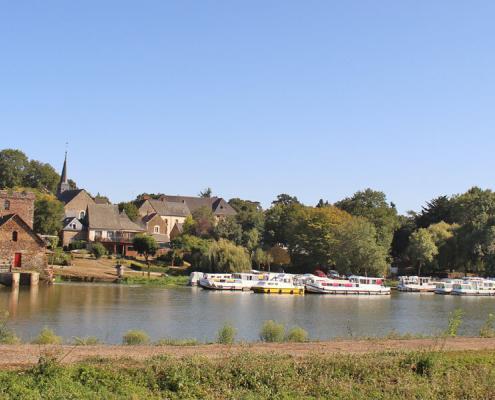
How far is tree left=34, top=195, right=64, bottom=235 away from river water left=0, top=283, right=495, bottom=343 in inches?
1040

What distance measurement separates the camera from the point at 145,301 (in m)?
47.5

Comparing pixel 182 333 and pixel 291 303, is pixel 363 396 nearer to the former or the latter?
pixel 182 333

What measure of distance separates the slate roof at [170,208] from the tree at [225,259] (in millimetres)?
43985

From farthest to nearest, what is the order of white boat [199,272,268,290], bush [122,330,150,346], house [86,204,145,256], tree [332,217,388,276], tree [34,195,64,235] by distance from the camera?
house [86,204,145,256]
tree [34,195,64,235]
tree [332,217,388,276]
white boat [199,272,268,290]
bush [122,330,150,346]

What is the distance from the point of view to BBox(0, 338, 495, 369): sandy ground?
16812 millimetres

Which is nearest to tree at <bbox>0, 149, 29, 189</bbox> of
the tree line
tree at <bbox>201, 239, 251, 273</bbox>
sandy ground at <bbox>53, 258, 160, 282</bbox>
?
the tree line

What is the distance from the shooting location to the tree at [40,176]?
119m

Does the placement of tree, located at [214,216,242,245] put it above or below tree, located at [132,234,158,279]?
above

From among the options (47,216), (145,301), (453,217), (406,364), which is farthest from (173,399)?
(453,217)

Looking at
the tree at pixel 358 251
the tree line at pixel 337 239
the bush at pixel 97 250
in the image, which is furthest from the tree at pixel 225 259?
the tree at pixel 358 251

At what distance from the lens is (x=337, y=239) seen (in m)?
83.2

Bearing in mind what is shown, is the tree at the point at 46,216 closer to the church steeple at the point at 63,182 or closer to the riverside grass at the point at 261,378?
the church steeple at the point at 63,182

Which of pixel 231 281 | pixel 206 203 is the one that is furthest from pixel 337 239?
pixel 206 203

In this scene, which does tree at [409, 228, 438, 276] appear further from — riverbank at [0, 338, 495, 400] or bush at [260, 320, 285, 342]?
riverbank at [0, 338, 495, 400]
